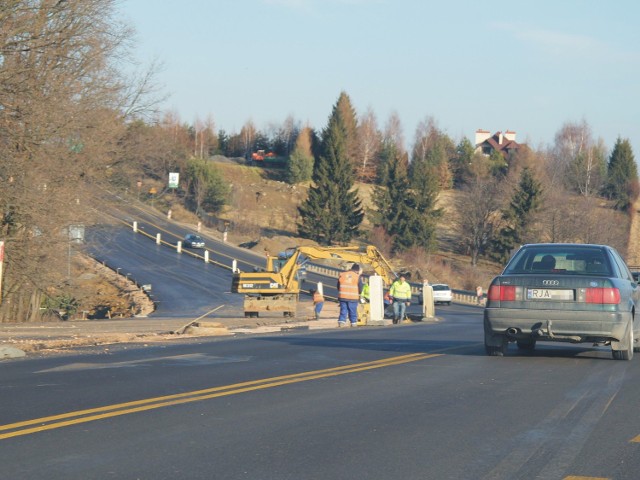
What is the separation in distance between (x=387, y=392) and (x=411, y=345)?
6287 mm

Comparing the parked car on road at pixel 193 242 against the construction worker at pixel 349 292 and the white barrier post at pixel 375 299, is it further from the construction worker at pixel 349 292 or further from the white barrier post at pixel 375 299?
the construction worker at pixel 349 292

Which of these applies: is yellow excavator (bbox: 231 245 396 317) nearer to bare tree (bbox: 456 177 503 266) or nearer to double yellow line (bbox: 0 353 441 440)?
double yellow line (bbox: 0 353 441 440)

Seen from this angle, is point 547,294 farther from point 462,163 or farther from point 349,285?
point 462,163

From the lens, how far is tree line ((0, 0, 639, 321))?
98.3ft

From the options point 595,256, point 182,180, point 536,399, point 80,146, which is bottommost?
point 536,399

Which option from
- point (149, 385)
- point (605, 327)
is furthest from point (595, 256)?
point (149, 385)

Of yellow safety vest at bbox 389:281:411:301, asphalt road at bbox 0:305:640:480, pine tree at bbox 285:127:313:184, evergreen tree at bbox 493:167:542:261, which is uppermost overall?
pine tree at bbox 285:127:313:184

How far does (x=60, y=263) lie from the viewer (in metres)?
33.7

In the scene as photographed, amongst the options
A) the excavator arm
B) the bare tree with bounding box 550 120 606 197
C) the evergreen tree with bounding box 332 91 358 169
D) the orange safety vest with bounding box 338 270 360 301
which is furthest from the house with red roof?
the orange safety vest with bounding box 338 270 360 301

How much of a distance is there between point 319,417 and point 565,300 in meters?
5.43

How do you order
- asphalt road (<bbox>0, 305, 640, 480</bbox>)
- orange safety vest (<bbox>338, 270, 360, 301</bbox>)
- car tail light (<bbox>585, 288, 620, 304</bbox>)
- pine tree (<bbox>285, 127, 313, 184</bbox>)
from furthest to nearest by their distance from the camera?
pine tree (<bbox>285, 127, 313, 184</bbox>)
orange safety vest (<bbox>338, 270, 360, 301</bbox>)
car tail light (<bbox>585, 288, 620, 304</bbox>)
asphalt road (<bbox>0, 305, 640, 480</bbox>)

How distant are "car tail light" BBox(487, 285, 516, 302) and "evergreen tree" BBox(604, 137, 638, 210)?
4052 inches

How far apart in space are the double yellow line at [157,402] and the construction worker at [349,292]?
1304 centimetres

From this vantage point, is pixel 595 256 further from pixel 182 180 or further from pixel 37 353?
pixel 182 180
